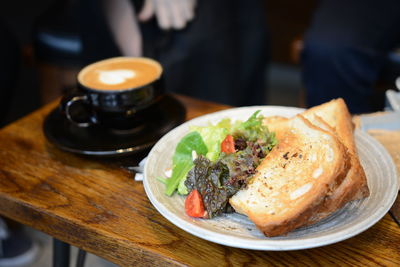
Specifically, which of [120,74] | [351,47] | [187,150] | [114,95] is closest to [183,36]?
[351,47]

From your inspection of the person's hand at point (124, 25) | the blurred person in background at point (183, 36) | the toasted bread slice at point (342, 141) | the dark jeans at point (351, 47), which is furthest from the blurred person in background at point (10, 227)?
the dark jeans at point (351, 47)

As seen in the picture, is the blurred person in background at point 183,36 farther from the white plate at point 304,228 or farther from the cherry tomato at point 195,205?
the cherry tomato at point 195,205

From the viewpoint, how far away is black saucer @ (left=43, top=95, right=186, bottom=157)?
102 centimetres

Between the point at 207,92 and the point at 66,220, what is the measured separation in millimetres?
1372

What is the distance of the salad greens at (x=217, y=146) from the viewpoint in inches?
32.1

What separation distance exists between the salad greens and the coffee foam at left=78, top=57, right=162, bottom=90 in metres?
0.24

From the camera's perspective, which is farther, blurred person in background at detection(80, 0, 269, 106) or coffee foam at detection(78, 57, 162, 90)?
blurred person in background at detection(80, 0, 269, 106)

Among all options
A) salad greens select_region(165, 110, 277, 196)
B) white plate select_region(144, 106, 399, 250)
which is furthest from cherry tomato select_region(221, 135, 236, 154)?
white plate select_region(144, 106, 399, 250)

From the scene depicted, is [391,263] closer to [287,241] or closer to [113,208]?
[287,241]

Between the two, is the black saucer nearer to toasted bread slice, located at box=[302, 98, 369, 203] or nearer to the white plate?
the white plate

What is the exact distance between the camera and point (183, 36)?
2.01m

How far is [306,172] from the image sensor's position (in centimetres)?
75

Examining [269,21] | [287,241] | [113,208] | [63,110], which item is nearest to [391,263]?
[287,241]

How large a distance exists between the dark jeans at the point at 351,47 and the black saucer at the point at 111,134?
2.88 feet
